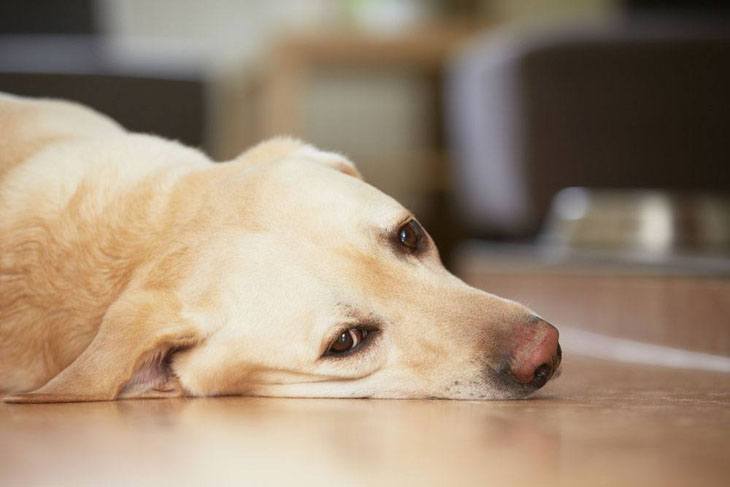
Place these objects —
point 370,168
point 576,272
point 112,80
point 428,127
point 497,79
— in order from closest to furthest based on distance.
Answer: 1. point 576,272
2. point 497,79
3. point 112,80
4. point 370,168
5. point 428,127

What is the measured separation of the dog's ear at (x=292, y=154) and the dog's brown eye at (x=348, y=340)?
1.70 ft

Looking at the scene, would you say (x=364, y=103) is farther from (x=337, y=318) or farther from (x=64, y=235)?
(x=337, y=318)

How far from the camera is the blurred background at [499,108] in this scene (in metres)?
3.43

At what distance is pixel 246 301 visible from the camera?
6.05 feet

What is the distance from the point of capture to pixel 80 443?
1.38 metres

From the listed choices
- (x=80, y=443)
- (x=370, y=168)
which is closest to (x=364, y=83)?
(x=370, y=168)

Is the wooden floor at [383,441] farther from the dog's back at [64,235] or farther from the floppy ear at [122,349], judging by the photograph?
the dog's back at [64,235]

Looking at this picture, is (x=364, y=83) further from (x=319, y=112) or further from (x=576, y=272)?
(x=576, y=272)

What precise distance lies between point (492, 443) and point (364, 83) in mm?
8507

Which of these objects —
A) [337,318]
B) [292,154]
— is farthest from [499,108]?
[337,318]

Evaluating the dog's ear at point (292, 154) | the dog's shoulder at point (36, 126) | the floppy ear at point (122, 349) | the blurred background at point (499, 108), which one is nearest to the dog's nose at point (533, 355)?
the floppy ear at point (122, 349)

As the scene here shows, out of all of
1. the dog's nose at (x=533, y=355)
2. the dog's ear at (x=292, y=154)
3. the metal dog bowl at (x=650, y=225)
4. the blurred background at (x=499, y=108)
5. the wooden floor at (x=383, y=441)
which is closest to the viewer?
the wooden floor at (x=383, y=441)

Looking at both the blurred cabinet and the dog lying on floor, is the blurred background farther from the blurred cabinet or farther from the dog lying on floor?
Result: the dog lying on floor

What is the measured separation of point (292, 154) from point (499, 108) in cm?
305
